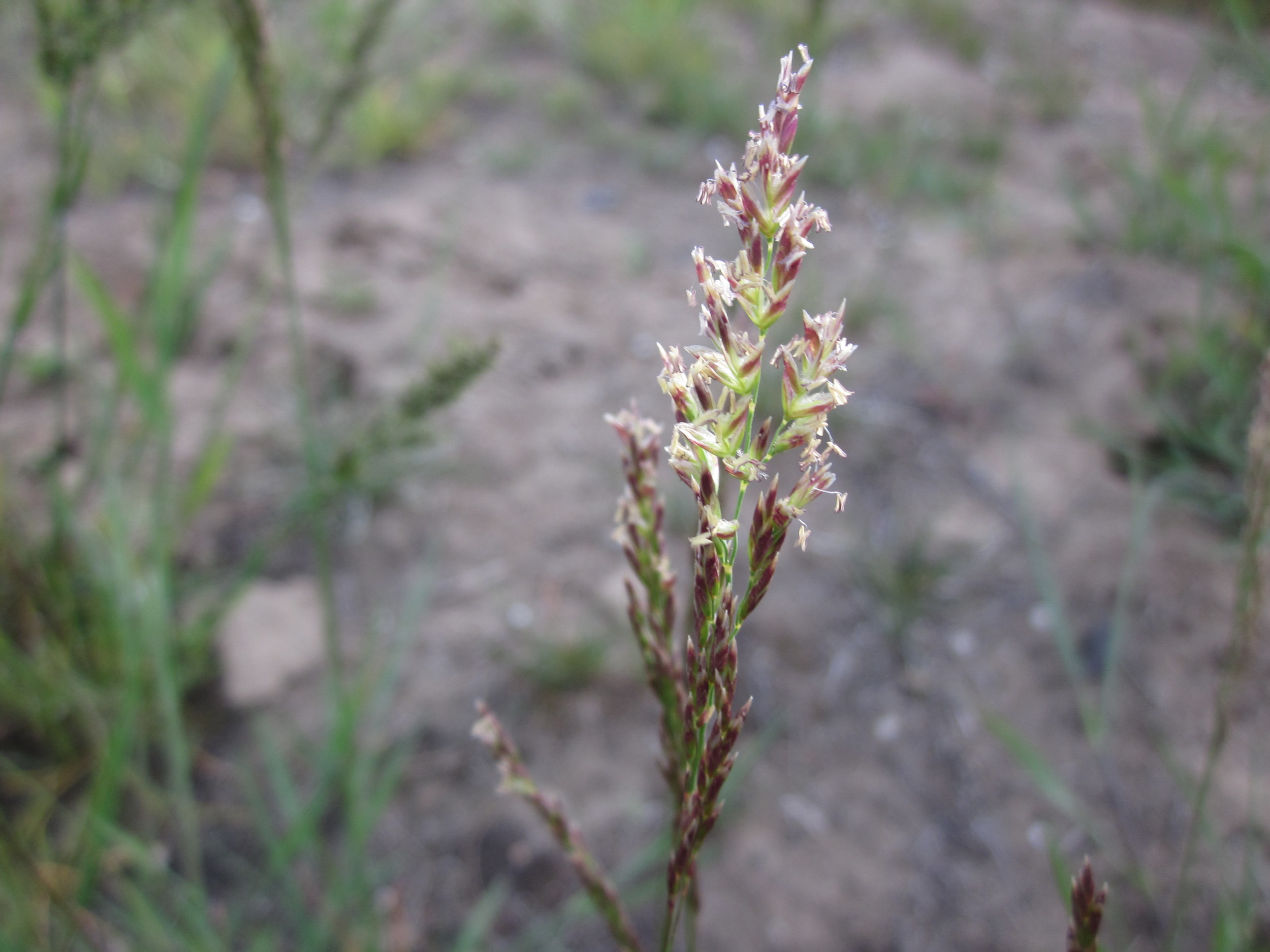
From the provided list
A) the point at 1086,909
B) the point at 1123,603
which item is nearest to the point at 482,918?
the point at 1086,909

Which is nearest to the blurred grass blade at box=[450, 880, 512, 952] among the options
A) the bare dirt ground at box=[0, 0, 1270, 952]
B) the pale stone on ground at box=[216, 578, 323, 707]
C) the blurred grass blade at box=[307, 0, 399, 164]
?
the bare dirt ground at box=[0, 0, 1270, 952]

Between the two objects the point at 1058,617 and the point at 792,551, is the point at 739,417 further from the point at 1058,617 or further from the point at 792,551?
the point at 792,551

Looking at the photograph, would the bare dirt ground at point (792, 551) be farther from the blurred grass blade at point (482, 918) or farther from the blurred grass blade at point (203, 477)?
the blurred grass blade at point (203, 477)

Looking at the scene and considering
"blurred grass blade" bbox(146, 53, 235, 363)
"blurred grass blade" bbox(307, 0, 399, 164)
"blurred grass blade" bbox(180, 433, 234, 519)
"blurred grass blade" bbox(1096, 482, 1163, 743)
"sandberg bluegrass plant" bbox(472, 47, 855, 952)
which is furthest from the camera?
"blurred grass blade" bbox(180, 433, 234, 519)

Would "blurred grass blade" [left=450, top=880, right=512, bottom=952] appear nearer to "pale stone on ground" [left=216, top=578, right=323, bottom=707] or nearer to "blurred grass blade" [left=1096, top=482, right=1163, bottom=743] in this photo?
"pale stone on ground" [left=216, top=578, right=323, bottom=707]

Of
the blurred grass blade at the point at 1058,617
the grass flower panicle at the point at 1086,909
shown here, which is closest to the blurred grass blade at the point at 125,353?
the grass flower panicle at the point at 1086,909

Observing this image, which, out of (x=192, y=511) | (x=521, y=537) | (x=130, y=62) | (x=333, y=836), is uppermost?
(x=130, y=62)

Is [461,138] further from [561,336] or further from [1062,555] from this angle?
[1062,555]

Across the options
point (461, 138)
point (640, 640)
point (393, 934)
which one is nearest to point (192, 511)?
point (393, 934)

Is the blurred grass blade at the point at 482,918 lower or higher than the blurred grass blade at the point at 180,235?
lower
